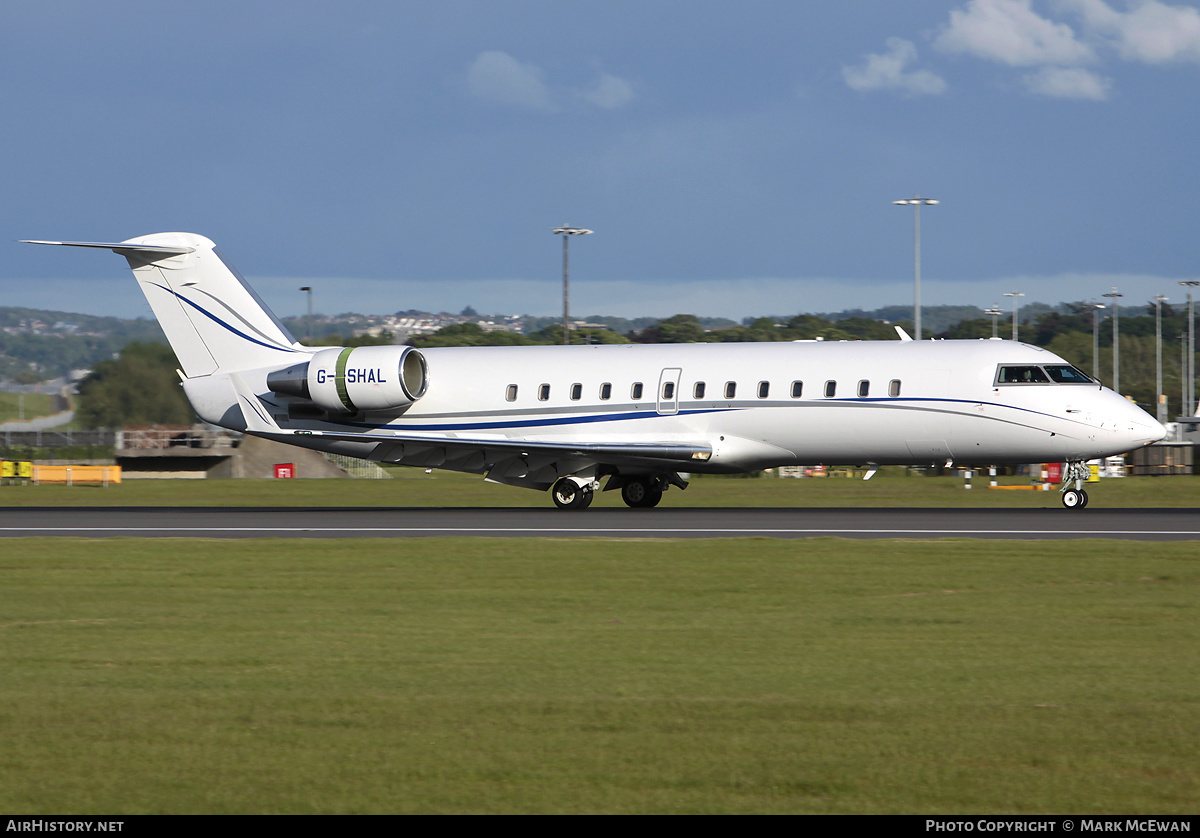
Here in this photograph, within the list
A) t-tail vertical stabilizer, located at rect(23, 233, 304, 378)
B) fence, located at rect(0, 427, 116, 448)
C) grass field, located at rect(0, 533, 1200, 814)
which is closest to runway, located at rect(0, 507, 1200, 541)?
t-tail vertical stabilizer, located at rect(23, 233, 304, 378)

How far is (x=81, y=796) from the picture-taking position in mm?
6395

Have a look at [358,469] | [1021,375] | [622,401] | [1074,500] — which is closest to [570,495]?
[622,401]

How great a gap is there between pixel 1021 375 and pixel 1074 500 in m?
2.87

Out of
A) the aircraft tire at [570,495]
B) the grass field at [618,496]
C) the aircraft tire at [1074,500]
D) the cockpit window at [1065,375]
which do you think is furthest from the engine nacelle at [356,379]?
the aircraft tire at [1074,500]

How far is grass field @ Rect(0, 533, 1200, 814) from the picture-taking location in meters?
6.45

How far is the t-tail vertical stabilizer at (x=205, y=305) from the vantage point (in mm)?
30984

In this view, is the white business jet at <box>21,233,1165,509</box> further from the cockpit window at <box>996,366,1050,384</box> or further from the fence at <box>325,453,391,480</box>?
the fence at <box>325,453,391,480</box>

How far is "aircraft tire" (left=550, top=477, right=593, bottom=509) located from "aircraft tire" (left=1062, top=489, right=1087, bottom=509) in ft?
32.6

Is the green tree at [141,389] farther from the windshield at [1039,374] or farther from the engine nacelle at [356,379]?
the windshield at [1039,374]

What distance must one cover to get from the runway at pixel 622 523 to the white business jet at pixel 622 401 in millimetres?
1238

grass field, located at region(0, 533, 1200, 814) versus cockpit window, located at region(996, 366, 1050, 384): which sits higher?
cockpit window, located at region(996, 366, 1050, 384)

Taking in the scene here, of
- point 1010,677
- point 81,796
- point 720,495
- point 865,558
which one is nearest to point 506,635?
point 1010,677
